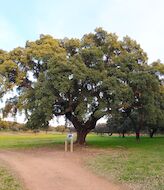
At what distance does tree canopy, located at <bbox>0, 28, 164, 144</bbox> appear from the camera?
26.0 m

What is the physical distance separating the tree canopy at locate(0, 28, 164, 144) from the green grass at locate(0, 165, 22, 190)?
11.7 metres

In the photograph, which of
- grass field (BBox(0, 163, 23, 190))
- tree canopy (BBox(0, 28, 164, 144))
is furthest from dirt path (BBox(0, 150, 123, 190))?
tree canopy (BBox(0, 28, 164, 144))

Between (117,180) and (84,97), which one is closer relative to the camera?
(117,180)

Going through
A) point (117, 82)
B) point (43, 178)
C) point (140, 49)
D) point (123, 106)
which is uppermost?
point (140, 49)

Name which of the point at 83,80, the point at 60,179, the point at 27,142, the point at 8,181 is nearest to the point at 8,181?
the point at 8,181

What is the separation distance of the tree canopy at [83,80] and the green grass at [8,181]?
11743 mm

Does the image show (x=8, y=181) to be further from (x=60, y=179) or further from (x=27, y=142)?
(x=27, y=142)

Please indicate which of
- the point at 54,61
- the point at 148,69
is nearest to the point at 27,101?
the point at 54,61

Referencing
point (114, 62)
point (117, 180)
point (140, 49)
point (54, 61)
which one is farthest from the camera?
point (140, 49)

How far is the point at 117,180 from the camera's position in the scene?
476 inches

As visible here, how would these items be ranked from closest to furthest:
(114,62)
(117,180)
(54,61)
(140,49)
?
1. (117,180)
2. (54,61)
3. (114,62)
4. (140,49)

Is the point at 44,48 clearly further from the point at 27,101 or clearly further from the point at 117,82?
the point at 117,82

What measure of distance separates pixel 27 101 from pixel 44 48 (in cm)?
503

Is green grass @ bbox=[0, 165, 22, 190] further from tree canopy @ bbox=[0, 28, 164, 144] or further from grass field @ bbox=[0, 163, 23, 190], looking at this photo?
tree canopy @ bbox=[0, 28, 164, 144]
